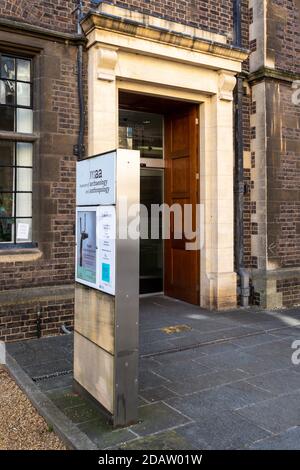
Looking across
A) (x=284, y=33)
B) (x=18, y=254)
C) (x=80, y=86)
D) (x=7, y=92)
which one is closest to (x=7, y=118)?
(x=7, y=92)

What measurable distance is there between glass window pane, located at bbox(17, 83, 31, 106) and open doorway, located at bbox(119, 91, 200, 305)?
213 centimetres

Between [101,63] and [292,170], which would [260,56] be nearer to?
[292,170]

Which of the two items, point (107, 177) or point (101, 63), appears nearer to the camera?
point (107, 177)

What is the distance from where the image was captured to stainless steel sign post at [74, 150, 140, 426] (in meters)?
3.73

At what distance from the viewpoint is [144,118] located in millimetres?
9484

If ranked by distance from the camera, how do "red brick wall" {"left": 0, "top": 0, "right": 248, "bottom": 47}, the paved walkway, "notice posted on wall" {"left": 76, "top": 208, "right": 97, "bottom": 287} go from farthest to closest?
1. "red brick wall" {"left": 0, "top": 0, "right": 248, "bottom": 47}
2. "notice posted on wall" {"left": 76, "top": 208, "right": 97, "bottom": 287}
3. the paved walkway

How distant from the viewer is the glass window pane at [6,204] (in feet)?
21.7

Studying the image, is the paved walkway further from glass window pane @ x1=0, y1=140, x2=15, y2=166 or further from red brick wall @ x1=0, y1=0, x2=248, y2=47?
red brick wall @ x1=0, y1=0, x2=248, y2=47

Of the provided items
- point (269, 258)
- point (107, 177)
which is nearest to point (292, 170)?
point (269, 258)

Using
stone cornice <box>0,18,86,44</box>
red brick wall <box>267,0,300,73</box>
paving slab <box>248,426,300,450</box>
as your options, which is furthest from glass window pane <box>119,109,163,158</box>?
paving slab <box>248,426,300,450</box>

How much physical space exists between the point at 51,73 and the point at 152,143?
130 inches

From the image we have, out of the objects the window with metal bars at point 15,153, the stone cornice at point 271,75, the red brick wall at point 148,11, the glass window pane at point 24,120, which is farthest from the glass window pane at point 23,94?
the stone cornice at point 271,75

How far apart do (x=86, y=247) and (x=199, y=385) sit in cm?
186

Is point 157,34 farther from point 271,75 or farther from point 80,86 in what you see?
point 271,75
